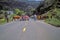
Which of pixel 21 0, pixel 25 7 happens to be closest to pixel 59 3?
pixel 21 0

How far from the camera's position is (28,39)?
1255 cm

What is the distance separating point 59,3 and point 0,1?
25.5 meters

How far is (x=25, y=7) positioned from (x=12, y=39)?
127 m

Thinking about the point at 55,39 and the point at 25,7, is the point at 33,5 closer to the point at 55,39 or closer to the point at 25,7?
the point at 25,7

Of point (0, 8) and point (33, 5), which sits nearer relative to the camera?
point (0, 8)

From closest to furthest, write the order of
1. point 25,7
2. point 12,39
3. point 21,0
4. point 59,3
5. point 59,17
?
point 12,39, point 59,17, point 59,3, point 21,0, point 25,7

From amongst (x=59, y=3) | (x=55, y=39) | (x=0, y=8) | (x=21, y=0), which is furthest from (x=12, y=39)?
(x=21, y=0)

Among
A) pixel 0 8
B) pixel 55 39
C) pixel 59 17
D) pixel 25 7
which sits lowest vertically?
pixel 25 7

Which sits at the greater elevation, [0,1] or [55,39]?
[55,39]

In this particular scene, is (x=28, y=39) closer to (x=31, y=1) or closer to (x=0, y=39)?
(x=0, y=39)

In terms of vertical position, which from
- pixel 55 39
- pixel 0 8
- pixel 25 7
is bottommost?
pixel 25 7

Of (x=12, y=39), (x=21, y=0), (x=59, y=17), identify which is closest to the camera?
(x=12, y=39)

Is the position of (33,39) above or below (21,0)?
above

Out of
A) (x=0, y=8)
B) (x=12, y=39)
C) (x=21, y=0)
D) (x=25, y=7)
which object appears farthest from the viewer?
(x=25, y=7)
